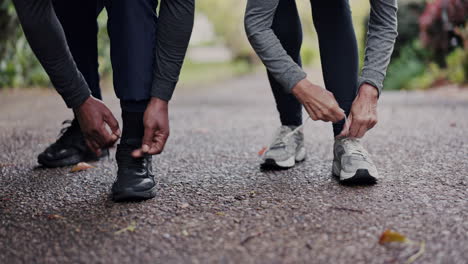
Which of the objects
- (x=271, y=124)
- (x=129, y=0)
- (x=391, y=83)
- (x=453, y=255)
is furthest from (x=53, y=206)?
(x=391, y=83)

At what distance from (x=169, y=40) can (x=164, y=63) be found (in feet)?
0.24

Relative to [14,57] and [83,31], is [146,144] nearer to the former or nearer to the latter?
[83,31]

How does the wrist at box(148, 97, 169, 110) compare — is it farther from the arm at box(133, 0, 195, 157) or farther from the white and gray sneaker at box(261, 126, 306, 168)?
the white and gray sneaker at box(261, 126, 306, 168)

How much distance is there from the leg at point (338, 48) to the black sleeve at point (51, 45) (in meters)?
0.86

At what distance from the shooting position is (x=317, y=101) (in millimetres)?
1531

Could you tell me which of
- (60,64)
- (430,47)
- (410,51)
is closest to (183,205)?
(60,64)

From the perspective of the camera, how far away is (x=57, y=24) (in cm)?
151

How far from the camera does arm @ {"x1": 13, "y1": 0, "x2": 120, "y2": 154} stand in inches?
57.2

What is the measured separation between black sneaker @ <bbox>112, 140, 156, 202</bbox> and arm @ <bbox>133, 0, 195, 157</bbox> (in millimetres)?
58

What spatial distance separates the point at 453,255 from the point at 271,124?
97.4 inches

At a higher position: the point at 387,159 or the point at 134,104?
the point at 134,104

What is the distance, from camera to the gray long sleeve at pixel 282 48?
1556 millimetres

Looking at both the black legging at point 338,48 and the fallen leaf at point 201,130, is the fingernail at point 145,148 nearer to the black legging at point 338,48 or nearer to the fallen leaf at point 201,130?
the black legging at point 338,48

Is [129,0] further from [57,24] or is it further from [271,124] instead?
[271,124]
